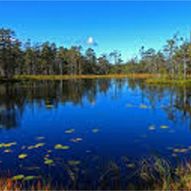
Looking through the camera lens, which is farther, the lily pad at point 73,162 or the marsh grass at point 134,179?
the lily pad at point 73,162

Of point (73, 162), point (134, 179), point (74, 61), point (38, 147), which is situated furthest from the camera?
point (74, 61)

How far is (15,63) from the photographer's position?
268 feet

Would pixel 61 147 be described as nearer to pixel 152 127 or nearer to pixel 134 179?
pixel 134 179

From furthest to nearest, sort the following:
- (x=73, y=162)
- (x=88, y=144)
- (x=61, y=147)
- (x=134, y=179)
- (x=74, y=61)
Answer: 1. (x=74, y=61)
2. (x=88, y=144)
3. (x=61, y=147)
4. (x=73, y=162)
5. (x=134, y=179)

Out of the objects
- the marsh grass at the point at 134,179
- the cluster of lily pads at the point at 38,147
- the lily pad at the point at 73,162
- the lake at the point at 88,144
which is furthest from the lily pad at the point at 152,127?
the lily pad at the point at 73,162

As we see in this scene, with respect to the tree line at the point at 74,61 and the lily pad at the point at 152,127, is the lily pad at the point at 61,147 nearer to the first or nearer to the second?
the lily pad at the point at 152,127

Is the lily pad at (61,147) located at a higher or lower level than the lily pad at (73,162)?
higher

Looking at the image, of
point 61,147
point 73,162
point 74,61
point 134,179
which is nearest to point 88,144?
point 61,147

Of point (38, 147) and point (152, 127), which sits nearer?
point (38, 147)

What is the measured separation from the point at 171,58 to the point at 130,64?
5565 cm

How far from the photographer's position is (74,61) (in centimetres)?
10775

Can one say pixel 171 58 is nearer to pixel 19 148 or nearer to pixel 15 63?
pixel 15 63

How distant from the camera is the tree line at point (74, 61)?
70250 mm

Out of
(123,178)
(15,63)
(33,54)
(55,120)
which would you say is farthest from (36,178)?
(33,54)
